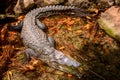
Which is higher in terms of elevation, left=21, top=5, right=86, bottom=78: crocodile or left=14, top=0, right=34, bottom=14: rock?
left=14, top=0, right=34, bottom=14: rock

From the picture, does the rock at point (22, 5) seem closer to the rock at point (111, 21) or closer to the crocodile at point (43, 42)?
the crocodile at point (43, 42)

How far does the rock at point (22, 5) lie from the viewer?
600 centimetres

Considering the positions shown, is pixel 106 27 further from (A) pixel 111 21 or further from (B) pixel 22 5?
(B) pixel 22 5

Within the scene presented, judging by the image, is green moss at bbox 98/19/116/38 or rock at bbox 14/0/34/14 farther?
rock at bbox 14/0/34/14

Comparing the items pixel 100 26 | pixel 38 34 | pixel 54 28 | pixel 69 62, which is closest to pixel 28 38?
pixel 38 34

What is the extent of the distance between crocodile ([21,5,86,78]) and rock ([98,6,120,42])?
737 mm

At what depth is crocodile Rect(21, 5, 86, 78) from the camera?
190 inches

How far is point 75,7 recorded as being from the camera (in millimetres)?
5906

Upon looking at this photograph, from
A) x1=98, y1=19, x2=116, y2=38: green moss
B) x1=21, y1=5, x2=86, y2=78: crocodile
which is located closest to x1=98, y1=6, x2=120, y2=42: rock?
x1=98, y1=19, x2=116, y2=38: green moss

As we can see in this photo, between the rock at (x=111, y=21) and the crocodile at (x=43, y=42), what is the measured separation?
74cm

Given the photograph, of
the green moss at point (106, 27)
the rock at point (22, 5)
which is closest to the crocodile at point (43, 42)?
the rock at point (22, 5)

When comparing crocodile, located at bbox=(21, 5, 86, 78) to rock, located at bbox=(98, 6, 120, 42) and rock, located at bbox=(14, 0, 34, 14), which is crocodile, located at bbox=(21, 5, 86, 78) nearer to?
rock, located at bbox=(14, 0, 34, 14)

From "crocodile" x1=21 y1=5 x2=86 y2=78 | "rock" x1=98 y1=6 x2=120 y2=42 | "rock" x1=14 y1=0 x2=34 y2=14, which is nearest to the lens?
"crocodile" x1=21 y1=5 x2=86 y2=78

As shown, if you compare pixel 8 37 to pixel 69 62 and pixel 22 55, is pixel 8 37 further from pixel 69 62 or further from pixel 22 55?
pixel 69 62
